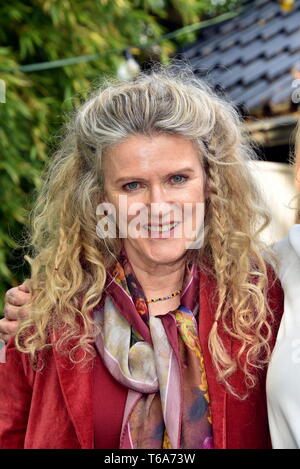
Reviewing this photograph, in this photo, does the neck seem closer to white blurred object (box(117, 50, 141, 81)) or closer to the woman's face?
the woman's face

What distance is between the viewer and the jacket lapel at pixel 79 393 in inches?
64.8

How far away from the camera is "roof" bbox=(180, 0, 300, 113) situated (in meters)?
4.43

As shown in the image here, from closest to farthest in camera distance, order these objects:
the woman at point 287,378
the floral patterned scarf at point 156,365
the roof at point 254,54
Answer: the woman at point 287,378 → the floral patterned scarf at point 156,365 → the roof at point 254,54

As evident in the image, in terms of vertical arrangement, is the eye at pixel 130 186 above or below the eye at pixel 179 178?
below

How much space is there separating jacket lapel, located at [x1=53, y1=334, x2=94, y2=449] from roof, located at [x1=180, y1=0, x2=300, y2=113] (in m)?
2.53

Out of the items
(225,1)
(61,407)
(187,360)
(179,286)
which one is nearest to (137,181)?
(179,286)

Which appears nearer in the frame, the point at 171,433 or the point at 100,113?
the point at 171,433

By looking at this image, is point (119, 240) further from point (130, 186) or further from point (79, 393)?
point (79, 393)

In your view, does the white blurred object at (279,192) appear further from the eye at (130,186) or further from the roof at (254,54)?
the eye at (130,186)

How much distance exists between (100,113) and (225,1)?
5030mm

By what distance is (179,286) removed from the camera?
1.87 metres

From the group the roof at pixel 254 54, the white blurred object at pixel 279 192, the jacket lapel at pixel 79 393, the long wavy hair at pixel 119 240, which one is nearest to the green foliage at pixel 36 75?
the roof at pixel 254 54
